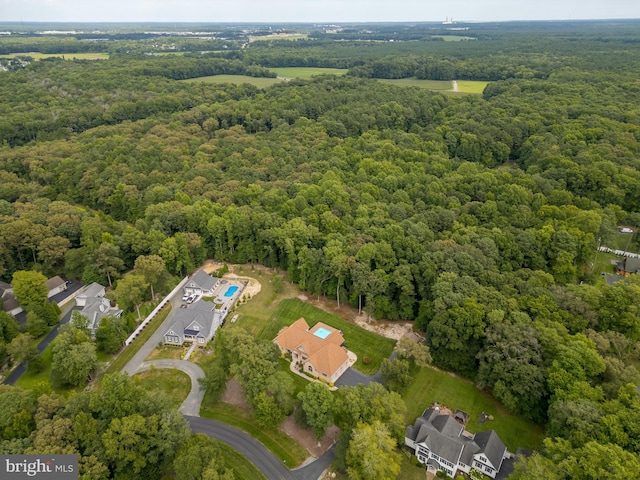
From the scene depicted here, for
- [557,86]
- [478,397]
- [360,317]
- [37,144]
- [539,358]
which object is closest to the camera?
[539,358]

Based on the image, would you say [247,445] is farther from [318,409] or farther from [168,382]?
[168,382]

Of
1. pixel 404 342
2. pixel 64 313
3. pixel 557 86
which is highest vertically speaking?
pixel 557 86

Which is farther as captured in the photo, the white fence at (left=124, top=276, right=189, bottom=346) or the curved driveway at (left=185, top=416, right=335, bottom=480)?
the white fence at (left=124, top=276, right=189, bottom=346)

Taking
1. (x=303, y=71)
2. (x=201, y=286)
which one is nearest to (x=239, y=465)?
(x=201, y=286)

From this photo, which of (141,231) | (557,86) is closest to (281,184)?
(141,231)

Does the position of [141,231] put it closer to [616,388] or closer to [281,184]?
[281,184]

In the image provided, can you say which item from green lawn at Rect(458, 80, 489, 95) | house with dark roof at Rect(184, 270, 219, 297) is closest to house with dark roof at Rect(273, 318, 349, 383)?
house with dark roof at Rect(184, 270, 219, 297)

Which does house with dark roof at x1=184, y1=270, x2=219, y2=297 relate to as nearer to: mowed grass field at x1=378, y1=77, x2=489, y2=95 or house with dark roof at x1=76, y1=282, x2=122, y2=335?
house with dark roof at x1=76, y1=282, x2=122, y2=335
